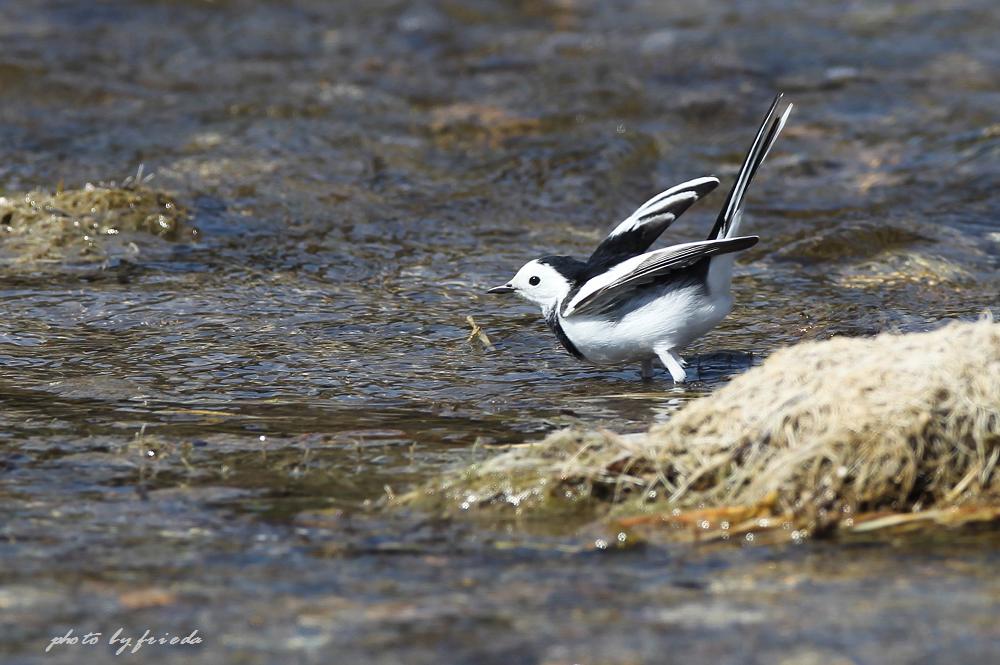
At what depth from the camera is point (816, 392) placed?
14.1ft

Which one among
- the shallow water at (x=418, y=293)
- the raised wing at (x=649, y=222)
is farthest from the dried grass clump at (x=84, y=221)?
the raised wing at (x=649, y=222)

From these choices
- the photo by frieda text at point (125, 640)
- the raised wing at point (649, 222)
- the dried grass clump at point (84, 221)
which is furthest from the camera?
the dried grass clump at point (84, 221)

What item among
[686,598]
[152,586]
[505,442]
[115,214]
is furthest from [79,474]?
[115,214]

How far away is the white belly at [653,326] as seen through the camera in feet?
19.9

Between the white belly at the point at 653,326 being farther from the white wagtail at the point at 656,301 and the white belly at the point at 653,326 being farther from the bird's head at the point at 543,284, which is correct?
the bird's head at the point at 543,284

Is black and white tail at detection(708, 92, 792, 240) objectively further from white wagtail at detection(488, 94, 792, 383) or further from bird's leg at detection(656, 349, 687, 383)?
bird's leg at detection(656, 349, 687, 383)

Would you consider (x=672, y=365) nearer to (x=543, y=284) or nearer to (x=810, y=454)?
(x=543, y=284)

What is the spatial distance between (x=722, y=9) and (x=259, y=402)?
11309mm

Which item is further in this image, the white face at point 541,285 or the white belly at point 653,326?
the white face at point 541,285

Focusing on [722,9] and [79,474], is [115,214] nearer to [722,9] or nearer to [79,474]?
[79,474]

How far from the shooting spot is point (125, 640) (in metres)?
3.37

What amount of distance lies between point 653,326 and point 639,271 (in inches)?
10.5

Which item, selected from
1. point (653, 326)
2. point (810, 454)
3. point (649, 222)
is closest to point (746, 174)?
point (649, 222)

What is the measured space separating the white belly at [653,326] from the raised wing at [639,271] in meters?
0.08
